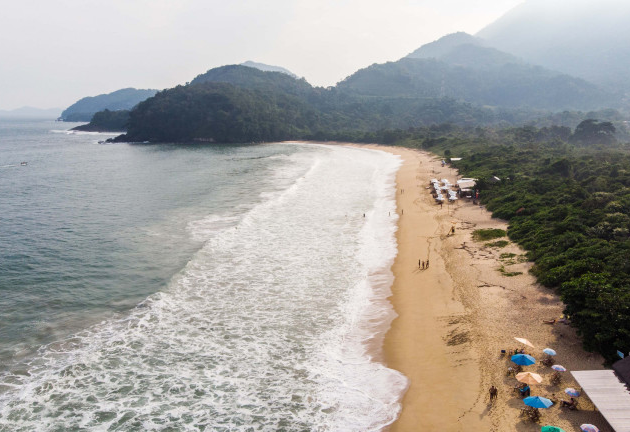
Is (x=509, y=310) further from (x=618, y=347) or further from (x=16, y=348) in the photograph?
(x=16, y=348)

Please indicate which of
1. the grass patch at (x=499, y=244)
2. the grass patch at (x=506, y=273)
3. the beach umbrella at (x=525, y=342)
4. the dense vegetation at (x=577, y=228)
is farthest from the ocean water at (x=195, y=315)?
the dense vegetation at (x=577, y=228)

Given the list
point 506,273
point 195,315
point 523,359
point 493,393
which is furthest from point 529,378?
point 195,315

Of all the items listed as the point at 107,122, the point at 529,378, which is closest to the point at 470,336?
the point at 529,378

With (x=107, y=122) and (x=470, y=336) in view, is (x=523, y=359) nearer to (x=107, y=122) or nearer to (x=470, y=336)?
(x=470, y=336)

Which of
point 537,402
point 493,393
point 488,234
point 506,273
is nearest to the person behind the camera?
point 537,402

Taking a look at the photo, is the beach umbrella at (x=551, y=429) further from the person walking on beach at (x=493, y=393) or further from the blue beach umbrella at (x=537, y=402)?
the person walking on beach at (x=493, y=393)

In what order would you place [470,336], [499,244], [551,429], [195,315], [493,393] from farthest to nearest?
[499,244], [195,315], [470,336], [493,393], [551,429]

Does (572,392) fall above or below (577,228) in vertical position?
below

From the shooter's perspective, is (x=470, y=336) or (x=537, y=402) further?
(x=470, y=336)

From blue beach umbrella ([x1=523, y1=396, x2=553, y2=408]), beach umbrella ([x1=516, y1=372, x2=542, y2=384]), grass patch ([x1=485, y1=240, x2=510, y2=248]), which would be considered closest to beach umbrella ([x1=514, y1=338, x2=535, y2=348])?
beach umbrella ([x1=516, y1=372, x2=542, y2=384])

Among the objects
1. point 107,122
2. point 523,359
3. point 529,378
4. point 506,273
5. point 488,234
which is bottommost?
point 529,378
